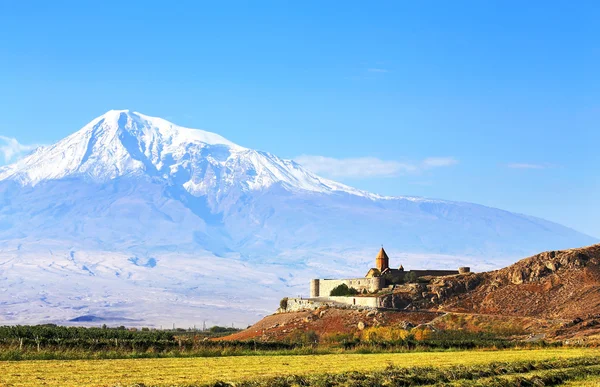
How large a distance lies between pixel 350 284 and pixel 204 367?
52.6 m

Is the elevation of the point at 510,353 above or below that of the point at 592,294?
below

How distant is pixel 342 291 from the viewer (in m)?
83.6

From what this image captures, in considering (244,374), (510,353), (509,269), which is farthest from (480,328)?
(244,374)

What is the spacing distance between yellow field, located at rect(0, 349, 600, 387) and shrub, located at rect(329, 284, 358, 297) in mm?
40847

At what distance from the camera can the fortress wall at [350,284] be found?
81.6 metres

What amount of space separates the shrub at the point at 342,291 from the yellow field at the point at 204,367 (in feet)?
134

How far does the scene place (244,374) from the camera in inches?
1191

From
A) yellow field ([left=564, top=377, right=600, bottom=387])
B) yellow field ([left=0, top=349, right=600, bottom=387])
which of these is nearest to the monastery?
yellow field ([left=0, top=349, right=600, bottom=387])

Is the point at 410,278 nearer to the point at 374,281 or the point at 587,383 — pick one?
the point at 374,281

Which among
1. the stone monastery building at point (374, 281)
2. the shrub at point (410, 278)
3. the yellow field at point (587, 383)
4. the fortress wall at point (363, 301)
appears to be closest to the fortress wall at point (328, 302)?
the fortress wall at point (363, 301)

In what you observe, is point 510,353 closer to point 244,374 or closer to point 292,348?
point 292,348

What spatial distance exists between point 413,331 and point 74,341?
27650 mm

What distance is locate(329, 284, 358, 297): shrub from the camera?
271 ft

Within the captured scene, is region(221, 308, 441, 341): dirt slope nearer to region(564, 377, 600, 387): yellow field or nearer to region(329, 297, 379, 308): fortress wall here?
region(329, 297, 379, 308): fortress wall
